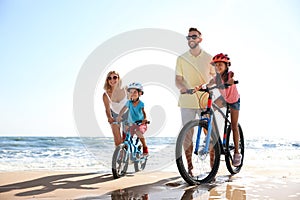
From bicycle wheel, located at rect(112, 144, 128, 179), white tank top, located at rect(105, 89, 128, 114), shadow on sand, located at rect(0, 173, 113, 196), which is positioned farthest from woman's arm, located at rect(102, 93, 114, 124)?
shadow on sand, located at rect(0, 173, 113, 196)

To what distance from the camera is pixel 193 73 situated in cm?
452

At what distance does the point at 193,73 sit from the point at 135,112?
1.11m

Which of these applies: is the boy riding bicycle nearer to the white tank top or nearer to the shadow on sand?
the white tank top

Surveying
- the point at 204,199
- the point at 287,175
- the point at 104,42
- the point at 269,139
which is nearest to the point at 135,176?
the point at 204,199

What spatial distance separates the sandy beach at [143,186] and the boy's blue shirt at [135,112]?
832 mm

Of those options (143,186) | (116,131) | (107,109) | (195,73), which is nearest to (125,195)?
(143,186)

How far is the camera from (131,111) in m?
5.04

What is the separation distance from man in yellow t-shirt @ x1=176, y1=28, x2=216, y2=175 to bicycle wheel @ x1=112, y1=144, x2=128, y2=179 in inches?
37.4

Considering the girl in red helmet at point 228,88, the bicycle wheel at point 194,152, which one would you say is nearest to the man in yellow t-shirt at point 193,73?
the girl in red helmet at point 228,88

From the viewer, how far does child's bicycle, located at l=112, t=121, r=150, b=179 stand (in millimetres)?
4449

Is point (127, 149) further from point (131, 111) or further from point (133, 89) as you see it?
point (133, 89)

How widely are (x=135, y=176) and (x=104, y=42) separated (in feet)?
9.78

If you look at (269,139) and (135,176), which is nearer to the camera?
(135,176)

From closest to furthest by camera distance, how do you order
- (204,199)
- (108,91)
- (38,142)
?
(204,199) < (108,91) < (38,142)
